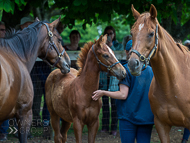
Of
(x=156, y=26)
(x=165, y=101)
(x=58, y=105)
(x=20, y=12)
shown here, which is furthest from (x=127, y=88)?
(x=20, y=12)

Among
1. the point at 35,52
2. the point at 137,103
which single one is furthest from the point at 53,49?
the point at 137,103

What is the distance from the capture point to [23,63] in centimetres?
358

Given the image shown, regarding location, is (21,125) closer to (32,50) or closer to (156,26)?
(32,50)

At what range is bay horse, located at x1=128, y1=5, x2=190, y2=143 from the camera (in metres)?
2.70

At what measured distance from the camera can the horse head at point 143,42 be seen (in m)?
2.58

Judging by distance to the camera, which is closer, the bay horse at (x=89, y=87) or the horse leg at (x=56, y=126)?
the bay horse at (x=89, y=87)

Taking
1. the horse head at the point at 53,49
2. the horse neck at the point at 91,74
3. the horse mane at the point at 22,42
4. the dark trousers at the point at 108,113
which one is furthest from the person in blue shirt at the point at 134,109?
the dark trousers at the point at 108,113

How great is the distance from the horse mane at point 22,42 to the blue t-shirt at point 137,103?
4.84 feet

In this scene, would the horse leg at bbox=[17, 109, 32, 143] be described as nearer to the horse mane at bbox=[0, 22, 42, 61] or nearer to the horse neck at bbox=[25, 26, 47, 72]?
the horse neck at bbox=[25, 26, 47, 72]

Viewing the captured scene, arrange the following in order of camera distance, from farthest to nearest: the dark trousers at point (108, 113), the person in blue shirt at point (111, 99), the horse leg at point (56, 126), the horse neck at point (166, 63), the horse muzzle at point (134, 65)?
the dark trousers at point (108, 113), the person in blue shirt at point (111, 99), the horse leg at point (56, 126), the horse neck at point (166, 63), the horse muzzle at point (134, 65)

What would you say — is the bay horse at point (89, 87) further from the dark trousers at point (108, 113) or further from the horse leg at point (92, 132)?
the dark trousers at point (108, 113)

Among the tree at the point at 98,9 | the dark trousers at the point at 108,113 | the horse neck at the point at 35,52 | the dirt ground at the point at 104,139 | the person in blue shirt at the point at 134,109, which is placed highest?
the tree at the point at 98,9

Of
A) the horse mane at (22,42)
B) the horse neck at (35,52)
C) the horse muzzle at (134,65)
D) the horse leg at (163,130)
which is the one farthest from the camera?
the horse neck at (35,52)

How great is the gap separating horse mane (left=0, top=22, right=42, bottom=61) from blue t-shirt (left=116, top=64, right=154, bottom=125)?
1.47m
